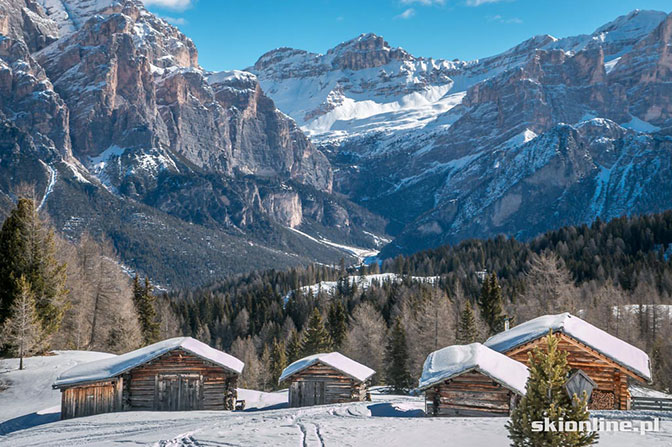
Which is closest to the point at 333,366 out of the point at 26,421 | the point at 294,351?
the point at 26,421

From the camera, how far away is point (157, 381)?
39.6 m

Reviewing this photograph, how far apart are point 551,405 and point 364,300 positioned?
108296 millimetres

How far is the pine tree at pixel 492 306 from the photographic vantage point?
233ft

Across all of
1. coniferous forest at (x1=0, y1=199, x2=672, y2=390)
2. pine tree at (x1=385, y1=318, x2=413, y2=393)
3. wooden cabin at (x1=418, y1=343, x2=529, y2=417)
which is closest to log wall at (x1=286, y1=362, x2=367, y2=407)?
wooden cabin at (x1=418, y1=343, x2=529, y2=417)

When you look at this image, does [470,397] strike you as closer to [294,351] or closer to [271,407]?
[271,407]

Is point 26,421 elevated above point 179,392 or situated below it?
below

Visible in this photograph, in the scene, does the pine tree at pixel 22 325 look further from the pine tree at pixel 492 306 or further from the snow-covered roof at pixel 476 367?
the pine tree at pixel 492 306

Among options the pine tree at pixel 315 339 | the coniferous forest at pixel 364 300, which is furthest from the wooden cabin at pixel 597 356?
the pine tree at pixel 315 339

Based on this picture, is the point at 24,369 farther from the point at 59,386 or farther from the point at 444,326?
the point at 444,326

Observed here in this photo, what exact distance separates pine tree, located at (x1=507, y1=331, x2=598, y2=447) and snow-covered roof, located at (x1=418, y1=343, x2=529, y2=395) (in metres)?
12.9

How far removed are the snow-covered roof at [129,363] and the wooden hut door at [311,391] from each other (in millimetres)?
4769

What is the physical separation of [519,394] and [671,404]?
30.2 feet

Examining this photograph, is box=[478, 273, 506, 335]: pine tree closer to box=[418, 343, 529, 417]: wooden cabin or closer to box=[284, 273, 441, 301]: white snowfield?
box=[418, 343, 529, 417]: wooden cabin

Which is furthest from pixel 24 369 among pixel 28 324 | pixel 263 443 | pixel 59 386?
pixel 263 443
